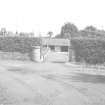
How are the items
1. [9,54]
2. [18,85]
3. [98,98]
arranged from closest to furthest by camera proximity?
[98,98] → [18,85] → [9,54]

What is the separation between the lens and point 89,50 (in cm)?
1964

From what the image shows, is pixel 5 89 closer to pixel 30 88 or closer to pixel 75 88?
pixel 30 88

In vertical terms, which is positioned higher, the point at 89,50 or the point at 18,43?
the point at 18,43

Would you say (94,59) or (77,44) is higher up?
(77,44)

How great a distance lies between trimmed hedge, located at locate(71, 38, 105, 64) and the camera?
1922 centimetres

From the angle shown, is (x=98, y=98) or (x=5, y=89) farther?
(x=5, y=89)

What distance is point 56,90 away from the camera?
348 inches

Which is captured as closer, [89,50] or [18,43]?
[89,50]

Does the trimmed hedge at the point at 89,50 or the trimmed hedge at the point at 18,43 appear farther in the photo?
the trimmed hedge at the point at 18,43

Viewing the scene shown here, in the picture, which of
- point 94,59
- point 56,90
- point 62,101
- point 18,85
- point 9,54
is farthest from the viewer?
point 9,54

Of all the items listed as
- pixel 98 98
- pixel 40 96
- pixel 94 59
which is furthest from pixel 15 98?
pixel 94 59

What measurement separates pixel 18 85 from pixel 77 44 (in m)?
11.4

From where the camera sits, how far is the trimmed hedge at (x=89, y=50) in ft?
63.1

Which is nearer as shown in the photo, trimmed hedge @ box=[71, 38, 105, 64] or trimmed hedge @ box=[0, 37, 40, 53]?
trimmed hedge @ box=[71, 38, 105, 64]
